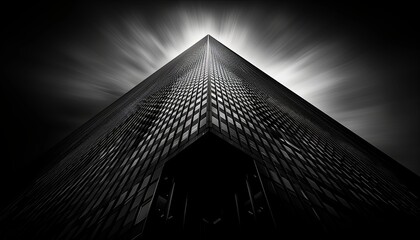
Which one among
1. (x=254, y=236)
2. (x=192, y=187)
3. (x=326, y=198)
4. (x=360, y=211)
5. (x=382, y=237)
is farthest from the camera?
(x=360, y=211)

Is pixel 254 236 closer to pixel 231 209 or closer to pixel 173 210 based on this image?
pixel 231 209

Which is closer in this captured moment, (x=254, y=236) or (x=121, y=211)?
(x=254, y=236)

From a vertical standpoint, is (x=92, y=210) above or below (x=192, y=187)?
below

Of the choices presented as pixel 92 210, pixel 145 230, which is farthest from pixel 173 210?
pixel 92 210

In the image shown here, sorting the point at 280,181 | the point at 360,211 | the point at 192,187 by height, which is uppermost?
the point at 192,187

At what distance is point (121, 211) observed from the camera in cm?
1659

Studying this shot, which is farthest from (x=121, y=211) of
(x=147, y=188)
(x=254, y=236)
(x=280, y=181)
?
(x=280, y=181)

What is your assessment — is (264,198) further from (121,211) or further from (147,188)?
(121,211)

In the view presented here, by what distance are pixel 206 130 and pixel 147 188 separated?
645 centimetres

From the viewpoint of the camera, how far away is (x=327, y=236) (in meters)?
14.2

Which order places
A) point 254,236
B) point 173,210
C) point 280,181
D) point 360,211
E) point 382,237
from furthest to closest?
point 360,211, point 382,237, point 280,181, point 173,210, point 254,236

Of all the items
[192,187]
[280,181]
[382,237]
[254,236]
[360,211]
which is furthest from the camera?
[360,211]

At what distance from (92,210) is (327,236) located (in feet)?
64.4

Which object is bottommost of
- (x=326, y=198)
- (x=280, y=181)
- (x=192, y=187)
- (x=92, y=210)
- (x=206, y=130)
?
(x=326, y=198)
